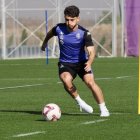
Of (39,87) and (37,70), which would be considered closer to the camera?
(39,87)

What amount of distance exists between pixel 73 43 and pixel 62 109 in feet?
6.28

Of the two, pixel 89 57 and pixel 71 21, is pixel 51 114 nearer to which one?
pixel 89 57

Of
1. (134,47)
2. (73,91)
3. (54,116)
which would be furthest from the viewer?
(134,47)

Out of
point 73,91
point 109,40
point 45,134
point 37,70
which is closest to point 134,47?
point 109,40

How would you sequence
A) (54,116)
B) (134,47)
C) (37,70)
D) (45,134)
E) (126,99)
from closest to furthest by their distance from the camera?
1. (45,134)
2. (54,116)
3. (126,99)
4. (37,70)
5. (134,47)

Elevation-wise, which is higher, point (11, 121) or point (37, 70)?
point (11, 121)

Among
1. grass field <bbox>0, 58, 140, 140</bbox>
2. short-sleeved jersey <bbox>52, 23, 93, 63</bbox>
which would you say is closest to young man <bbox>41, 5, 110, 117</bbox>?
short-sleeved jersey <bbox>52, 23, 93, 63</bbox>

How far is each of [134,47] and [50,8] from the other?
533 centimetres

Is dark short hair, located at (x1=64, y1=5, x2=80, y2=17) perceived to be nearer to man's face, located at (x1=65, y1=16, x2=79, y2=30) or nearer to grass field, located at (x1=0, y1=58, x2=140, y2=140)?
man's face, located at (x1=65, y1=16, x2=79, y2=30)

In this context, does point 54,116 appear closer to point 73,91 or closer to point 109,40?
point 73,91

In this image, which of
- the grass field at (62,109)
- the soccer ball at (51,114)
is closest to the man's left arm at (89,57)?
the grass field at (62,109)

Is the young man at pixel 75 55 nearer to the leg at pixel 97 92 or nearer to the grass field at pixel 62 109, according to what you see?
the leg at pixel 97 92

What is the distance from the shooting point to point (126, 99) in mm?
18312

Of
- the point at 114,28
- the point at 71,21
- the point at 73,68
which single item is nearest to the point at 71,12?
the point at 71,21
